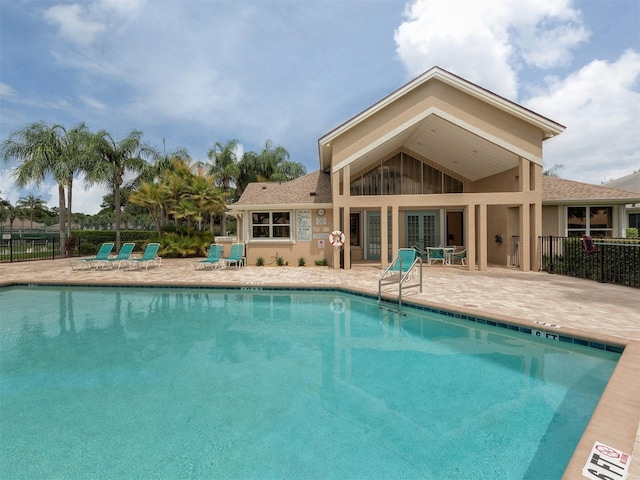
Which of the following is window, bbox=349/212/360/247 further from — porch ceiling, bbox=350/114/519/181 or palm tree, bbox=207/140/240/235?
palm tree, bbox=207/140/240/235

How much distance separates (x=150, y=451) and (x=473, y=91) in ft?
51.0

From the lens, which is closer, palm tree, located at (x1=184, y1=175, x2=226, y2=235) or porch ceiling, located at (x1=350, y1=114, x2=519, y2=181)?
porch ceiling, located at (x1=350, y1=114, x2=519, y2=181)

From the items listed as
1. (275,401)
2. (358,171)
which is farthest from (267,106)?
(275,401)

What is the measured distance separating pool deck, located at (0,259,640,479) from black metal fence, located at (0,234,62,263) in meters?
7.94

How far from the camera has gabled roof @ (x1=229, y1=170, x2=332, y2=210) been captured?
52.7 feet

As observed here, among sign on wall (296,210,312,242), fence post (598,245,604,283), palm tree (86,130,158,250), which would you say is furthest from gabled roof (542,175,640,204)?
palm tree (86,130,158,250)

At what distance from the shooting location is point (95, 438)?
3.46m

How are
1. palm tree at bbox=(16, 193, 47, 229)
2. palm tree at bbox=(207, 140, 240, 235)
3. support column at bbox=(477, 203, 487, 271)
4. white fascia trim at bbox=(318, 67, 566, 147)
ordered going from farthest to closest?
palm tree at bbox=(16, 193, 47, 229)
palm tree at bbox=(207, 140, 240, 235)
support column at bbox=(477, 203, 487, 271)
white fascia trim at bbox=(318, 67, 566, 147)

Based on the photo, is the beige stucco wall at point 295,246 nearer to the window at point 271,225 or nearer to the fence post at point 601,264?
the window at point 271,225

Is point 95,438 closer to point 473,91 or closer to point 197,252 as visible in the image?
point 473,91

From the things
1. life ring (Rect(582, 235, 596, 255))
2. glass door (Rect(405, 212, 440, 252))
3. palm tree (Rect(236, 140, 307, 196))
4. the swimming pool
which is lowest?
the swimming pool

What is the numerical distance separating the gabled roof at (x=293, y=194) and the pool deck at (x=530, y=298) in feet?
11.1

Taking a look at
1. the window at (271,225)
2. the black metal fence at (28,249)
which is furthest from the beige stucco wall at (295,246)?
the black metal fence at (28,249)

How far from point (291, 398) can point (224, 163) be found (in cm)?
3135
